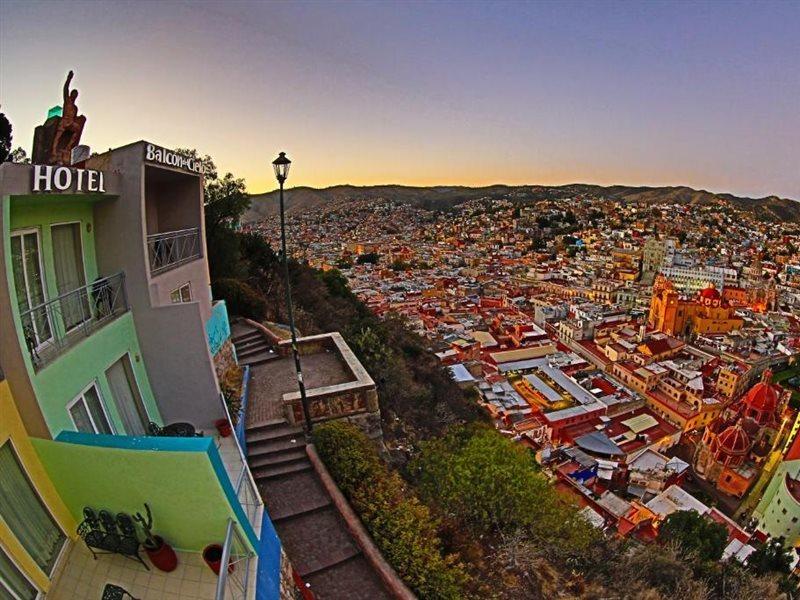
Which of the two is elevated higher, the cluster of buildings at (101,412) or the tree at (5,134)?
the tree at (5,134)

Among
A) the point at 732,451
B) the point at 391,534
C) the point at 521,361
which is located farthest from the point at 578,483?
the point at 391,534

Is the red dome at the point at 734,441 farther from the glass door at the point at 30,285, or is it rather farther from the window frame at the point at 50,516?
the glass door at the point at 30,285

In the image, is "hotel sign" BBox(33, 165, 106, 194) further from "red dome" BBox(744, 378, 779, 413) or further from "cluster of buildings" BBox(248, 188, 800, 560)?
"red dome" BBox(744, 378, 779, 413)

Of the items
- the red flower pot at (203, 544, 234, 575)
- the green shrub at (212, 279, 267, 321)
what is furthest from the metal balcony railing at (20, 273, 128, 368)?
the green shrub at (212, 279, 267, 321)

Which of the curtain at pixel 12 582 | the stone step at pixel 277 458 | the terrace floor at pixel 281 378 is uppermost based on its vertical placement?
the curtain at pixel 12 582

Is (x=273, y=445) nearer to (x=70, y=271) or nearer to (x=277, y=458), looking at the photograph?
(x=277, y=458)

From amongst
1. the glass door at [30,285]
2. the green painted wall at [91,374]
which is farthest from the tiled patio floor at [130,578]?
the glass door at [30,285]

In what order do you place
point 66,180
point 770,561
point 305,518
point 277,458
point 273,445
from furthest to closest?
point 770,561 → point 273,445 → point 277,458 → point 305,518 → point 66,180

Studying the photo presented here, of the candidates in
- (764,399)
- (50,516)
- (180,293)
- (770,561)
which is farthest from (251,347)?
(764,399)
